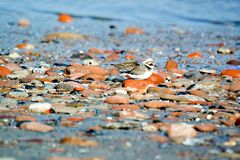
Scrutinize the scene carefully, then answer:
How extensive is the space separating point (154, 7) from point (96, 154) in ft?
50.8

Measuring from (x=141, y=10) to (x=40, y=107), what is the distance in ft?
46.0

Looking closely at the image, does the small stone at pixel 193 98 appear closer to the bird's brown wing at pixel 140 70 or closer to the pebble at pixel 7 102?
the bird's brown wing at pixel 140 70

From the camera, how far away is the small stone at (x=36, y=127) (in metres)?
3.91

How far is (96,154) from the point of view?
332 cm

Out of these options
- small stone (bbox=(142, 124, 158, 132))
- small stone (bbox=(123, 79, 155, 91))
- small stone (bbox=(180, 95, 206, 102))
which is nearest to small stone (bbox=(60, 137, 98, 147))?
small stone (bbox=(142, 124, 158, 132))

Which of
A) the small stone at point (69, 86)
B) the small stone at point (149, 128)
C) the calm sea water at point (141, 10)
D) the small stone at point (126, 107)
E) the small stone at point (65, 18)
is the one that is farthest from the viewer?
the calm sea water at point (141, 10)

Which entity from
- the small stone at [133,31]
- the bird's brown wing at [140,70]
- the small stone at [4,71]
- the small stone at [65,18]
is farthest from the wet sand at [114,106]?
the small stone at [65,18]

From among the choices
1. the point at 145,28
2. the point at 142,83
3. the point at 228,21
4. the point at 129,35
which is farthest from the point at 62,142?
the point at 228,21

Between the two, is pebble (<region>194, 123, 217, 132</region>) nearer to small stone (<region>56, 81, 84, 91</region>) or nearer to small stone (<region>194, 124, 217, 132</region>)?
small stone (<region>194, 124, 217, 132</region>)

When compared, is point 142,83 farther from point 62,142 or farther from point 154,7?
point 154,7

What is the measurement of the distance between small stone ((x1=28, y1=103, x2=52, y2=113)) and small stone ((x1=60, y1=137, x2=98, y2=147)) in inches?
42.1

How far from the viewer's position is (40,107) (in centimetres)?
462

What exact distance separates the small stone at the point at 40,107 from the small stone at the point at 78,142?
1069 millimetres

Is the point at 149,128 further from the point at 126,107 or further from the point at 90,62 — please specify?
the point at 90,62
